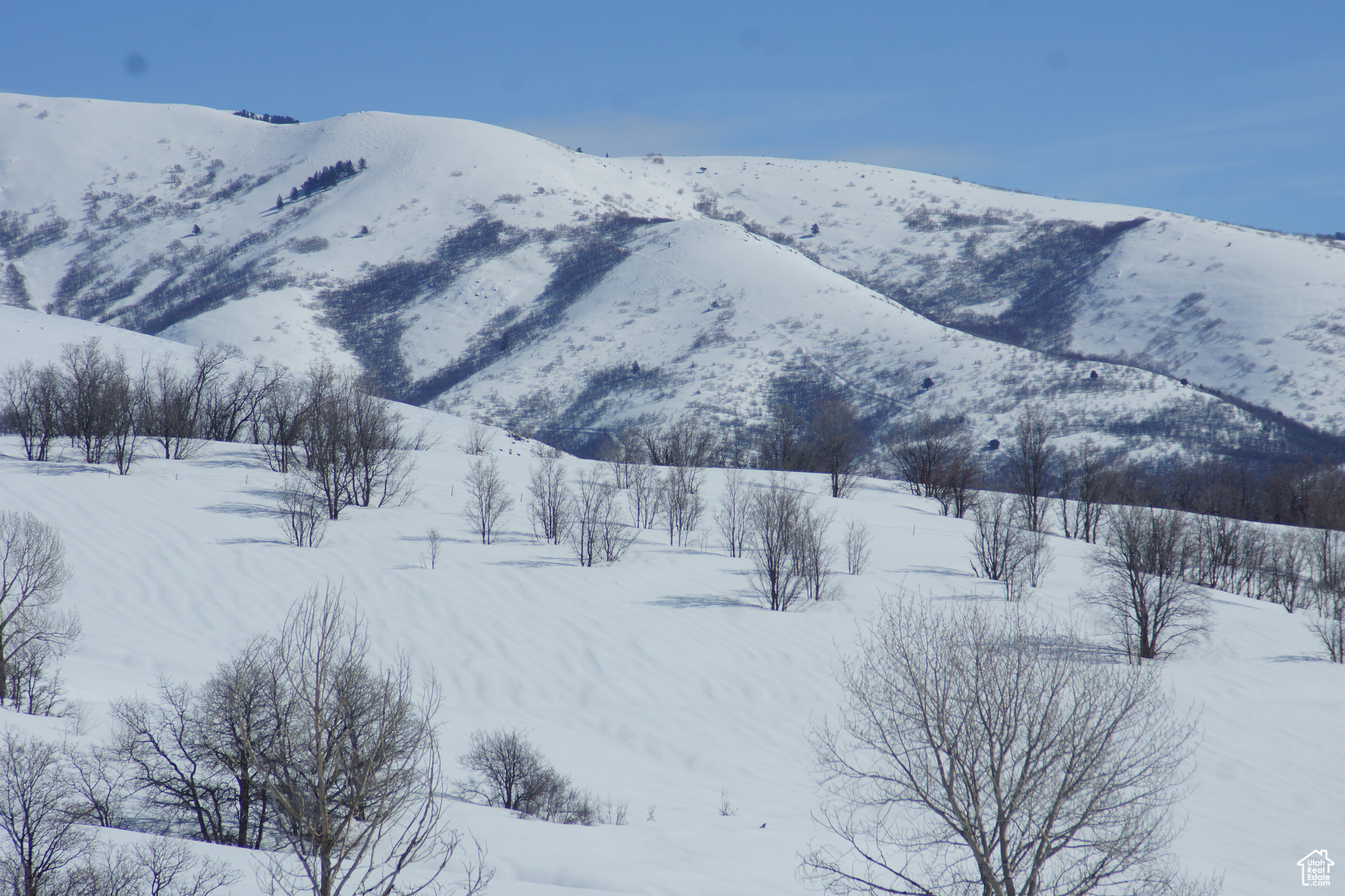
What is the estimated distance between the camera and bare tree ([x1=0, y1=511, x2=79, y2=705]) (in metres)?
17.7

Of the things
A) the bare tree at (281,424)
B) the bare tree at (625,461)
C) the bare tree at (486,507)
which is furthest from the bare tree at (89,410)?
the bare tree at (625,461)

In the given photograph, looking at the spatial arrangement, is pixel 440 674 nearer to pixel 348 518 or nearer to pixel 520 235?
pixel 348 518

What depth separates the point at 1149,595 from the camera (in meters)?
28.9

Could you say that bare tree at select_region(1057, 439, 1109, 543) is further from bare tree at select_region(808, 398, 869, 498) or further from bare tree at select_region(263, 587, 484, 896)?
bare tree at select_region(263, 587, 484, 896)

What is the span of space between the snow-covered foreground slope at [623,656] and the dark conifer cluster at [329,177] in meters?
160

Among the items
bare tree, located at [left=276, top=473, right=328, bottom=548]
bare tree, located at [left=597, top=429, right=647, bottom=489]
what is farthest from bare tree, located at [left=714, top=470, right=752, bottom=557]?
bare tree, located at [left=276, top=473, right=328, bottom=548]

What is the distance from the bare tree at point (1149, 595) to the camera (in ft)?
89.7

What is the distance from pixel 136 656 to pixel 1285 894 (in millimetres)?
25880

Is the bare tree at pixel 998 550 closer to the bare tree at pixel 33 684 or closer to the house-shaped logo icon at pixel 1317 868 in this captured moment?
the house-shaped logo icon at pixel 1317 868

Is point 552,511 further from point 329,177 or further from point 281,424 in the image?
point 329,177

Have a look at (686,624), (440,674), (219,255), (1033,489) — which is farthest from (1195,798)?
(219,255)

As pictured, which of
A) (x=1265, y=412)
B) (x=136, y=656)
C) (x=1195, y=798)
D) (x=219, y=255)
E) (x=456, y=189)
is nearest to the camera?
(x=1195, y=798)

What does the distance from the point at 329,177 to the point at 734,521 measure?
17732cm

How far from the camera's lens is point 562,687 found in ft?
76.3
